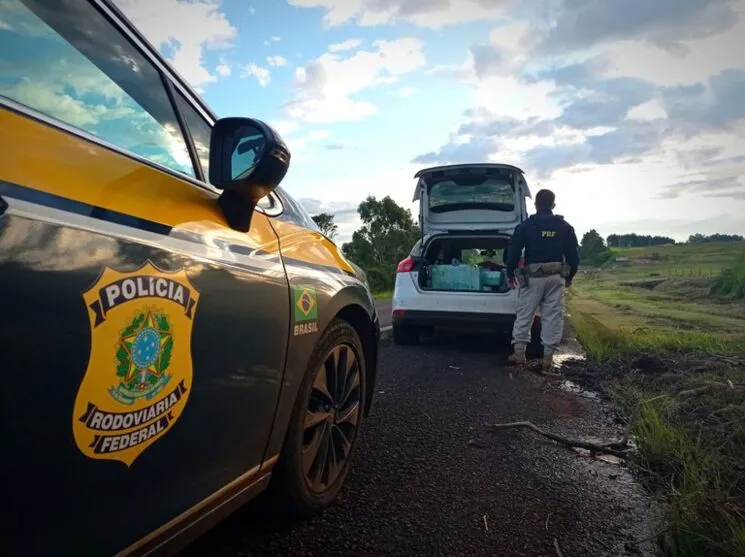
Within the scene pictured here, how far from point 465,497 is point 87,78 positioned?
90.8 inches

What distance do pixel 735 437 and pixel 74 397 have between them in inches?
138

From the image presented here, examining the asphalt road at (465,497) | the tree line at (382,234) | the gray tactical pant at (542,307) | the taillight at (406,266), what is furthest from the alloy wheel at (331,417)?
the tree line at (382,234)

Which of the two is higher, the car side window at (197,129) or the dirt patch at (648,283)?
the car side window at (197,129)

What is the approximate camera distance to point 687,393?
4.15m

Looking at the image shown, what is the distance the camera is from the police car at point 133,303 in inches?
41.5

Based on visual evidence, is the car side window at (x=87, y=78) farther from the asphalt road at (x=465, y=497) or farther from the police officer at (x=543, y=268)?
the police officer at (x=543, y=268)

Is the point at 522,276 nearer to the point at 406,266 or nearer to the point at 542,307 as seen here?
the point at 542,307

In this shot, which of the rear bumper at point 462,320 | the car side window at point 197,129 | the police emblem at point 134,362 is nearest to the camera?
the police emblem at point 134,362

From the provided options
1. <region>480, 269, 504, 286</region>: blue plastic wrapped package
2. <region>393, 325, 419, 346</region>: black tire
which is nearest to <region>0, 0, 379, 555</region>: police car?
<region>393, 325, 419, 346</region>: black tire

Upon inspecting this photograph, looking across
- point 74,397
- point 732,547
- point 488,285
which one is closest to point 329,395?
point 74,397

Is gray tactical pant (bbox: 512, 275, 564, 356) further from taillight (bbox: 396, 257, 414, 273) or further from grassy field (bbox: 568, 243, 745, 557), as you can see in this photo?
taillight (bbox: 396, 257, 414, 273)

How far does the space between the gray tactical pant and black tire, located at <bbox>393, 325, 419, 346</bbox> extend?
1383mm

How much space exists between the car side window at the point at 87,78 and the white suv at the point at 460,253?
4.91 meters

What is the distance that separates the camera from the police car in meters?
1.05
